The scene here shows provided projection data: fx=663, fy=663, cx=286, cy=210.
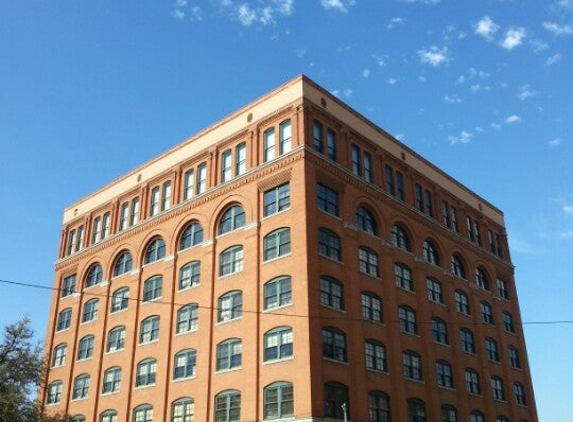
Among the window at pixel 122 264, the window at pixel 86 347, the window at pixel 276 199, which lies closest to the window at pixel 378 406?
the window at pixel 276 199

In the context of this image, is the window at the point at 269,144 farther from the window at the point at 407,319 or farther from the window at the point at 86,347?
the window at the point at 86,347

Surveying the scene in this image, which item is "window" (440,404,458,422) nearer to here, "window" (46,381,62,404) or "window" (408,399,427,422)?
"window" (408,399,427,422)

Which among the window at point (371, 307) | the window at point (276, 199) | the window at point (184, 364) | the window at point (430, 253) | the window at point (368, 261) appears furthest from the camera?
the window at point (430, 253)

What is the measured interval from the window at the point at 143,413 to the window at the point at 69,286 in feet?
49.7

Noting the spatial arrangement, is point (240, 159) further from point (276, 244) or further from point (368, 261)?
→ point (368, 261)

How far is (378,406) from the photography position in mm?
38094

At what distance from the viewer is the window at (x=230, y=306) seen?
131ft

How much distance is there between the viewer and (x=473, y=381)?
47.9 m

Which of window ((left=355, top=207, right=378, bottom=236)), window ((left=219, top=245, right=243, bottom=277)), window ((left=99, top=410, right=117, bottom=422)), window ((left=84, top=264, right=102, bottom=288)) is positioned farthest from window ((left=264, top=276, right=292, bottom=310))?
window ((left=84, top=264, right=102, bottom=288))

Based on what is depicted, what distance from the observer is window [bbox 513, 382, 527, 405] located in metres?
52.3

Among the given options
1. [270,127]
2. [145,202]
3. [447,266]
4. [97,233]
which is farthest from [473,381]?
[97,233]

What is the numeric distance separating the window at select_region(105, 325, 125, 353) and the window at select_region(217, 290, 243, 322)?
34.3ft

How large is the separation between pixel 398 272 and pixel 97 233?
2595 cm

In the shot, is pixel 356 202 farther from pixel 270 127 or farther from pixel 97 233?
pixel 97 233
